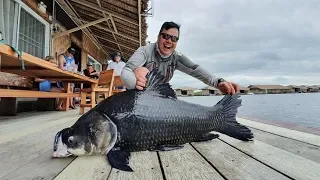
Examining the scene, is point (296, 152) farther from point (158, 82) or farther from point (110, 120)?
point (110, 120)

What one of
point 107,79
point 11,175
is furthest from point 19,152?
point 107,79

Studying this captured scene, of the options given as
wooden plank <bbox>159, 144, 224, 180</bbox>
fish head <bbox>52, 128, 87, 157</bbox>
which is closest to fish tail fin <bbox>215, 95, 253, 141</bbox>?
wooden plank <bbox>159, 144, 224, 180</bbox>

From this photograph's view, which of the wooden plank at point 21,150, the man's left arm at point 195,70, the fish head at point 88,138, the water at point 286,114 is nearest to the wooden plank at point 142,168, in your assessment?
the fish head at point 88,138

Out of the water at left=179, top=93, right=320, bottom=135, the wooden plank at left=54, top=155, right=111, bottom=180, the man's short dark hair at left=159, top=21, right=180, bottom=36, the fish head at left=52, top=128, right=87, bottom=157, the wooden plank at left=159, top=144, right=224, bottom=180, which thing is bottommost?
the water at left=179, top=93, right=320, bottom=135

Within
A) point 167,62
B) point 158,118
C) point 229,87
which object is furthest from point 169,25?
point 158,118

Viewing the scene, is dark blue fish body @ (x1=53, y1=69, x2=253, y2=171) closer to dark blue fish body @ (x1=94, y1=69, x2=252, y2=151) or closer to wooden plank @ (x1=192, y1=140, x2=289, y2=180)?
dark blue fish body @ (x1=94, y1=69, x2=252, y2=151)

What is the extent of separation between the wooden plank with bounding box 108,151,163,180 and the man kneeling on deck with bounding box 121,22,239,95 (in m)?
0.54

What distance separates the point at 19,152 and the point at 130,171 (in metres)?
0.85

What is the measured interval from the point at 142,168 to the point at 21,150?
913mm

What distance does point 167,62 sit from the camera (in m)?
2.51

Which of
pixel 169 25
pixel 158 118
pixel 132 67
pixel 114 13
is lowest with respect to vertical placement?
pixel 158 118

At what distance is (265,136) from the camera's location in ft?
7.82

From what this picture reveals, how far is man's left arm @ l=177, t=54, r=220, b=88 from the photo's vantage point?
8.26ft

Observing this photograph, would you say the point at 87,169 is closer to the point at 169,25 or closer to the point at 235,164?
the point at 235,164
